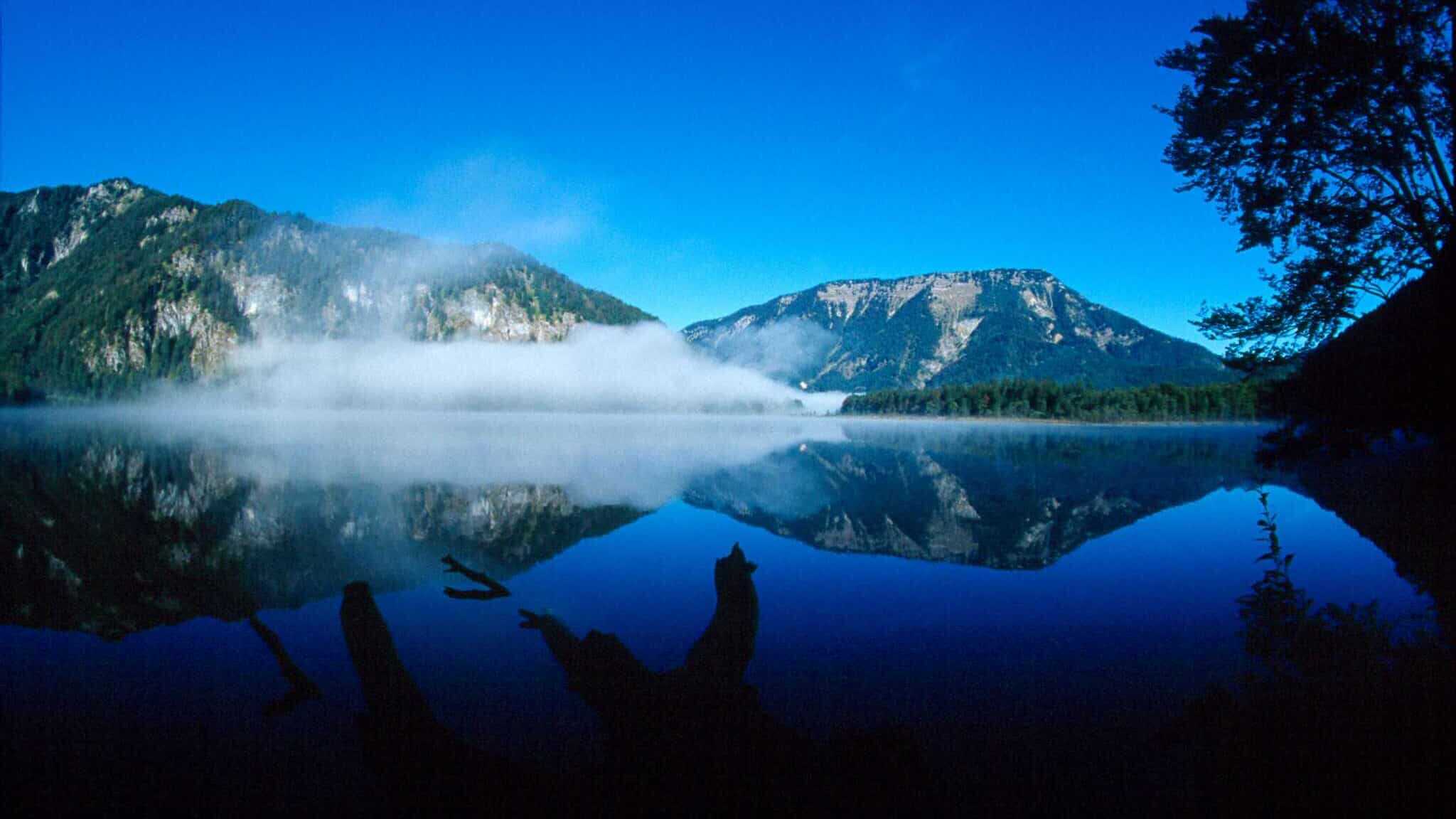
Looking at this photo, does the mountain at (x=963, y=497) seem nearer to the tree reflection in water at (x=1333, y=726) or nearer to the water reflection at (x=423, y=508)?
the water reflection at (x=423, y=508)

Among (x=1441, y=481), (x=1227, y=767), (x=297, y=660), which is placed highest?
(x=1441, y=481)

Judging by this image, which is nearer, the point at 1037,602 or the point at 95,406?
the point at 1037,602

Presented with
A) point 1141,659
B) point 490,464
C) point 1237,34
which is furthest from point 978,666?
point 490,464

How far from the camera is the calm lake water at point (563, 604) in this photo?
748cm

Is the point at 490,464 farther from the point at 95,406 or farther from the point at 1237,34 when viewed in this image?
the point at 95,406

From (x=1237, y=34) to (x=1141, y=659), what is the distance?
10238 millimetres

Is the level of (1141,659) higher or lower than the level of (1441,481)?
lower

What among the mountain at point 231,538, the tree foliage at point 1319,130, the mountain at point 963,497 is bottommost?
the mountain at point 231,538

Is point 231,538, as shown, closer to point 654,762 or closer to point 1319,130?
point 654,762

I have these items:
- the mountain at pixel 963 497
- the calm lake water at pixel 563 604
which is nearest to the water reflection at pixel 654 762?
the calm lake water at pixel 563 604

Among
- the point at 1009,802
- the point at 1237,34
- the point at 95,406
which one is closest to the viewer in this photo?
the point at 1009,802

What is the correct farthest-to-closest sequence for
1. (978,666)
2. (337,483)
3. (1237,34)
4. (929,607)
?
(337,483) < (929,607) < (1237,34) < (978,666)

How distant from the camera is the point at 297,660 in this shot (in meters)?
9.70

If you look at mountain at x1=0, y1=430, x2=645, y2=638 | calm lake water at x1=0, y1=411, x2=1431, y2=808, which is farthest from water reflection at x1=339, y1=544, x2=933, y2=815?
mountain at x1=0, y1=430, x2=645, y2=638
